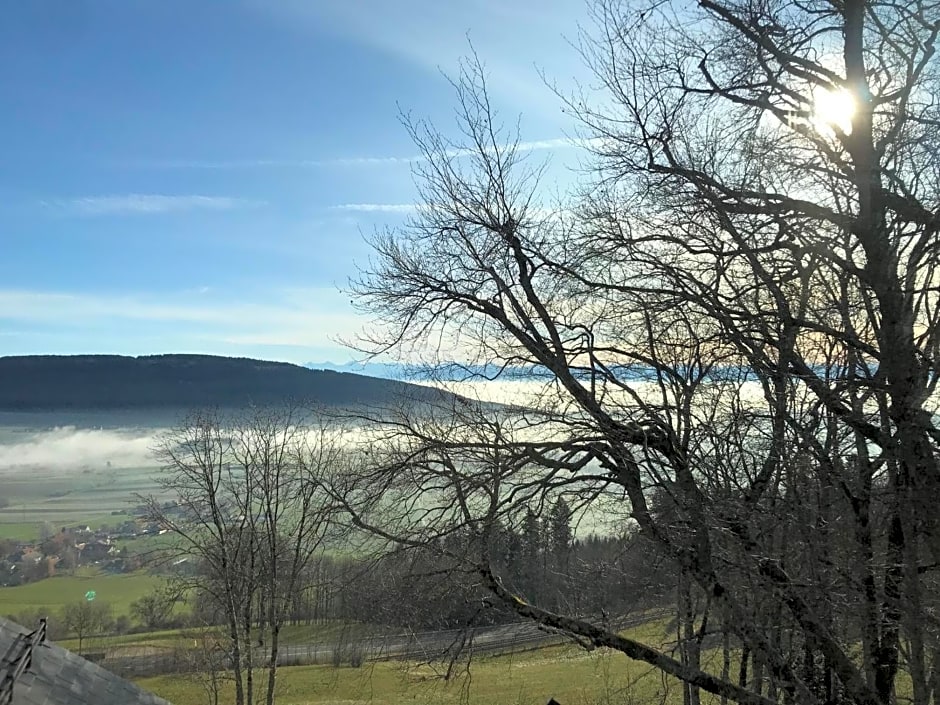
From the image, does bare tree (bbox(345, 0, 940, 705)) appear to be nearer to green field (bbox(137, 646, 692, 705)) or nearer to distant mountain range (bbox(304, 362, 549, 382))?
distant mountain range (bbox(304, 362, 549, 382))

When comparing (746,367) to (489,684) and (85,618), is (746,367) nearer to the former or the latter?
(489,684)

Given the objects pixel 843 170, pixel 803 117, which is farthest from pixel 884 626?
pixel 803 117

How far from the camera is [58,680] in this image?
6.61 metres

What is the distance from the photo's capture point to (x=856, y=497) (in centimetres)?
595

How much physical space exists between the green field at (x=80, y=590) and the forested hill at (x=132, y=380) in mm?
8359

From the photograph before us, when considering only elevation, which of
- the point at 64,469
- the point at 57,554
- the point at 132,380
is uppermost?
the point at 132,380

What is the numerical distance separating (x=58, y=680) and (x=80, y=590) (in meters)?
31.6

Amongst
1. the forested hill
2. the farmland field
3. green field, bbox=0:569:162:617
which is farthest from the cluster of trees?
green field, bbox=0:569:162:617

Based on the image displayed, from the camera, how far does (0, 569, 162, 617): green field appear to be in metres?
31.6

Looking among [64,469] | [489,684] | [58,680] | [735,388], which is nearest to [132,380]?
[64,469]

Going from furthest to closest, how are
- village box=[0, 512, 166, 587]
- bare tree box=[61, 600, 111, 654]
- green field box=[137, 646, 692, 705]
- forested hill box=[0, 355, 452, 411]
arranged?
1. village box=[0, 512, 166, 587]
2. bare tree box=[61, 600, 111, 654]
3. forested hill box=[0, 355, 452, 411]
4. green field box=[137, 646, 692, 705]

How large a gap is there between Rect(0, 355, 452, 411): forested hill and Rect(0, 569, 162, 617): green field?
8.36m

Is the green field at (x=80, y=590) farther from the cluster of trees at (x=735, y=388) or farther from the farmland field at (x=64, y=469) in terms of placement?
the cluster of trees at (x=735, y=388)

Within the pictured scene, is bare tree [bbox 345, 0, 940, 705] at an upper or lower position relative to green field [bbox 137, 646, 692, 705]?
upper
